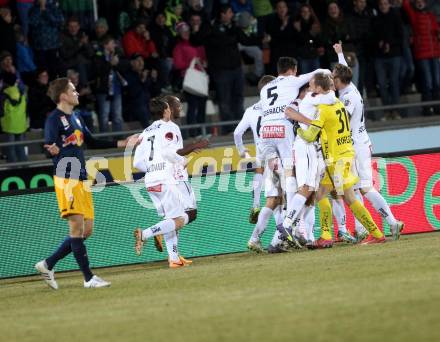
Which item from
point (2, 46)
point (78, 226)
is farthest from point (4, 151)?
point (78, 226)

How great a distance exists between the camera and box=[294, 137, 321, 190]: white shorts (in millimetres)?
15930

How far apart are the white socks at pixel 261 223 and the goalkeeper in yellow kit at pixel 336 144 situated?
0.93m

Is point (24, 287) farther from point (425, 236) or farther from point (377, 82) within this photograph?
point (377, 82)

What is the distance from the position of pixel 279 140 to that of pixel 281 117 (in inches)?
12.0

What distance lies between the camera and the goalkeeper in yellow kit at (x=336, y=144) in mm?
15578

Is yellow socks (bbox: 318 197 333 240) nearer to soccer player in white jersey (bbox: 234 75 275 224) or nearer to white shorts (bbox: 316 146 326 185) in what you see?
white shorts (bbox: 316 146 326 185)

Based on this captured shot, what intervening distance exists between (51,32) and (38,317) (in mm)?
11379

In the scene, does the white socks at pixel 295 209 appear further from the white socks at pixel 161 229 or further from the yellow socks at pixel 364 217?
the white socks at pixel 161 229

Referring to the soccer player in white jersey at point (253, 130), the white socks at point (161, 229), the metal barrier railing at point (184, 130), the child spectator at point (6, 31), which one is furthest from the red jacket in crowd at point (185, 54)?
the white socks at point (161, 229)

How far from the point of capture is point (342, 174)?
1584 cm

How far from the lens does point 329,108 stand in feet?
51.2

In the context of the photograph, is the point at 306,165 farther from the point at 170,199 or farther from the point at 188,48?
the point at 188,48

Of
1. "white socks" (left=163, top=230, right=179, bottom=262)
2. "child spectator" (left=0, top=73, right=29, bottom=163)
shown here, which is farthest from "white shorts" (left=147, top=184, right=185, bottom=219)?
"child spectator" (left=0, top=73, right=29, bottom=163)

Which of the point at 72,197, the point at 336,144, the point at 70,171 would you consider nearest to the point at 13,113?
the point at 336,144
